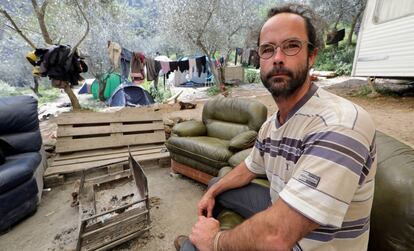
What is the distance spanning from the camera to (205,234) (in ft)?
3.04

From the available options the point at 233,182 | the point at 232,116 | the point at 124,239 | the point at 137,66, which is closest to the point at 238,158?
the point at 233,182

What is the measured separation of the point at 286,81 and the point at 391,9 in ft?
19.3

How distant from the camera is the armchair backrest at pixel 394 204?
30.4 inches

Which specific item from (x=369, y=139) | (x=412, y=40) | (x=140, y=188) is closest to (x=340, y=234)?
(x=369, y=139)

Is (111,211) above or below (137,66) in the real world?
below

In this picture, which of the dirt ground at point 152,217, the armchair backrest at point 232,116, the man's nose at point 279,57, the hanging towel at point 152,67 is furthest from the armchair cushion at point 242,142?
the hanging towel at point 152,67

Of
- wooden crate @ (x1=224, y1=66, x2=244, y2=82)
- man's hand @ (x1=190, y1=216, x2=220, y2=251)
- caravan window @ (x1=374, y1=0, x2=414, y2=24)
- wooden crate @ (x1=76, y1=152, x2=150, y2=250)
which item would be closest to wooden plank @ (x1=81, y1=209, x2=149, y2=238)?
wooden crate @ (x1=76, y1=152, x2=150, y2=250)

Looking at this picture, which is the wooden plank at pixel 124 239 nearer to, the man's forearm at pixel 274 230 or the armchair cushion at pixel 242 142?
the armchair cushion at pixel 242 142

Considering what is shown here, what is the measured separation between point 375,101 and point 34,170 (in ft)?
21.0

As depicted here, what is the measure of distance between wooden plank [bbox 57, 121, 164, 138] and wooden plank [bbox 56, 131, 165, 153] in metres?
0.08

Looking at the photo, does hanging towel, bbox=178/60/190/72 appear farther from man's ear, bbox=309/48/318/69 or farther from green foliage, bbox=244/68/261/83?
man's ear, bbox=309/48/318/69

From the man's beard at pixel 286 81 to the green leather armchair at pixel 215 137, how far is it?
1.29 meters

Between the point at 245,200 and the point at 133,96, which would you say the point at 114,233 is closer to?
the point at 245,200

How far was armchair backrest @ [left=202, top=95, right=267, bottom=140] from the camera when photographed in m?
2.56
